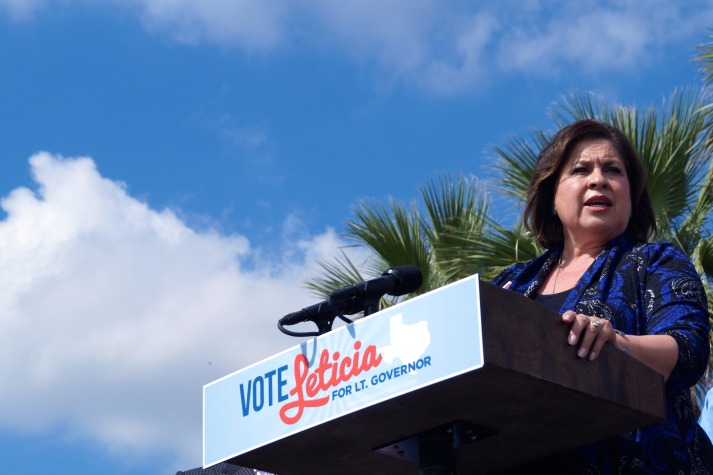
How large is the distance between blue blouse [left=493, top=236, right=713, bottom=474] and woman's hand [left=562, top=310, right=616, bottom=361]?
349mm

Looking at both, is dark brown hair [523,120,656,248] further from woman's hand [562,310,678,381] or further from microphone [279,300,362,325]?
microphone [279,300,362,325]

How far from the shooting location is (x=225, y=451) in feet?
6.70

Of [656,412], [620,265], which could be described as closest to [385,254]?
[620,265]


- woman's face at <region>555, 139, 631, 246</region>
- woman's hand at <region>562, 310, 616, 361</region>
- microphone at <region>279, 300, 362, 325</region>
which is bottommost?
woman's hand at <region>562, 310, 616, 361</region>

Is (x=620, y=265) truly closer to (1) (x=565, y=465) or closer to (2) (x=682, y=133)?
(1) (x=565, y=465)

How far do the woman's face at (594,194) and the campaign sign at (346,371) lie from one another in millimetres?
1042

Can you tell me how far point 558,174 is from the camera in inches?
111

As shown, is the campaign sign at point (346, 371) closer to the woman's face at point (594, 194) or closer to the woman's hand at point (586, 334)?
the woman's hand at point (586, 334)

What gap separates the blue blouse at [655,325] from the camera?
2156 mm

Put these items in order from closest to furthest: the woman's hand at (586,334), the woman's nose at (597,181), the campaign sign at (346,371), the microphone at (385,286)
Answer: the campaign sign at (346,371) → the woman's hand at (586,334) → the microphone at (385,286) → the woman's nose at (597,181)

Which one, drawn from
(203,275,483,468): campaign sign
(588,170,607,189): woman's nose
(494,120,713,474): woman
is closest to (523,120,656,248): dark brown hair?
(494,120,713,474): woman

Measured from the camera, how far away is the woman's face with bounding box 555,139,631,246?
2670 mm

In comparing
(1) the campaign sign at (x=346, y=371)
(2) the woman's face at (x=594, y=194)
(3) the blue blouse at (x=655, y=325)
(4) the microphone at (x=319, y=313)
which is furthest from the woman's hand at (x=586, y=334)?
(2) the woman's face at (x=594, y=194)

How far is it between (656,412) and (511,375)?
0.41 m
